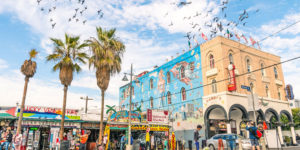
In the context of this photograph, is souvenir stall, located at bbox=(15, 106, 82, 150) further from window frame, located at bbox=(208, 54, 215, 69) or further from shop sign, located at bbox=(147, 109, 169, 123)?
window frame, located at bbox=(208, 54, 215, 69)

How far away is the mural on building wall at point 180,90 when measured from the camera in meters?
29.4

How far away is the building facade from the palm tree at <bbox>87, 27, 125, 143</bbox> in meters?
4.91

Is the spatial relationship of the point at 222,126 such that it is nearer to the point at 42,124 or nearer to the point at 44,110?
the point at 42,124

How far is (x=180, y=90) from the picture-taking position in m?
32.3

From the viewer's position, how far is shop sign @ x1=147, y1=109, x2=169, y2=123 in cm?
2136

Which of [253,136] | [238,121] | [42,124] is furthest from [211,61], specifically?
[42,124]

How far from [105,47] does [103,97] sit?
4.29m

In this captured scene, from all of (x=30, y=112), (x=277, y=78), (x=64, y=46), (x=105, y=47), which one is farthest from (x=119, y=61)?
(x=277, y=78)

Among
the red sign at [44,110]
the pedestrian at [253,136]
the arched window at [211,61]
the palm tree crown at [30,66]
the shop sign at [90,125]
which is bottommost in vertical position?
the pedestrian at [253,136]

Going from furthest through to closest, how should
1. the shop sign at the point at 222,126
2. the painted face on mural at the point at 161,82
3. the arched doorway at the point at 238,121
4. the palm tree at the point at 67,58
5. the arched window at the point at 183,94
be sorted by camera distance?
the painted face on mural at the point at 161,82 < the arched window at the point at 183,94 < the arched doorway at the point at 238,121 < the shop sign at the point at 222,126 < the palm tree at the point at 67,58

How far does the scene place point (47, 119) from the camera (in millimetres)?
20047

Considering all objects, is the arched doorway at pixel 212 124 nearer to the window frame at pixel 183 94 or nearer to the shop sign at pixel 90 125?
the window frame at pixel 183 94

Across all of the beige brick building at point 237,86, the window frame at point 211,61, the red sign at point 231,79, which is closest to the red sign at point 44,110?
the beige brick building at point 237,86

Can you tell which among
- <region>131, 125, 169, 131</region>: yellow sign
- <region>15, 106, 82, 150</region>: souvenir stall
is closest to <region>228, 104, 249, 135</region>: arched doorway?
<region>131, 125, 169, 131</region>: yellow sign
